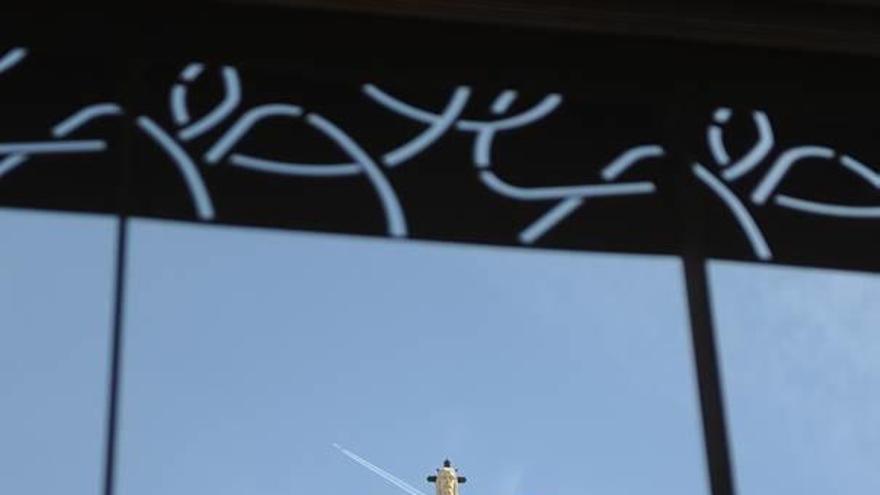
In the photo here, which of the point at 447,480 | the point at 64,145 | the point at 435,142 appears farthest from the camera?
the point at 447,480

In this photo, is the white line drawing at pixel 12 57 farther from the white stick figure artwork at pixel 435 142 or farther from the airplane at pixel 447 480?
the airplane at pixel 447 480

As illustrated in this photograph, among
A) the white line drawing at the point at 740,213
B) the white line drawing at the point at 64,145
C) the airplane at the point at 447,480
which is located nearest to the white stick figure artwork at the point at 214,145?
the white line drawing at the point at 64,145

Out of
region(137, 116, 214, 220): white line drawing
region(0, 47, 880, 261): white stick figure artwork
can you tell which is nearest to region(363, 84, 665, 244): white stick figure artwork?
region(0, 47, 880, 261): white stick figure artwork

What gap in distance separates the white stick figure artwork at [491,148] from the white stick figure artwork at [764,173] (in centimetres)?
12

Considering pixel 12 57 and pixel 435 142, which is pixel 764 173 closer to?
pixel 435 142

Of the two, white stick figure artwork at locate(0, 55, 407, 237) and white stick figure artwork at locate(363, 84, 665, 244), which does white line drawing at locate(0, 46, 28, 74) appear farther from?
white stick figure artwork at locate(363, 84, 665, 244)

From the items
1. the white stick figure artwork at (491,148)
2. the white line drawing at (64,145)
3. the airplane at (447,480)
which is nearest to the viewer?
the white line drawing at (64,145)

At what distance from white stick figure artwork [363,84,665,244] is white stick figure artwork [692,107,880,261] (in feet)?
0.40

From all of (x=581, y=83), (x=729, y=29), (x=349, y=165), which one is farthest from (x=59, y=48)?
(x=729, y=29)

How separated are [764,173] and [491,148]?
1.81 ft

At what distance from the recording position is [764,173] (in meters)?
3.66

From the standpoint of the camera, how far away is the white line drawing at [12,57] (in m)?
3.45

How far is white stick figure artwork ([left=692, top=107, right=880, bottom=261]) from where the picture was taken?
3.58m

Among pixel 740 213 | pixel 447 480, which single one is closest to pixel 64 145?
pixel 740 213
